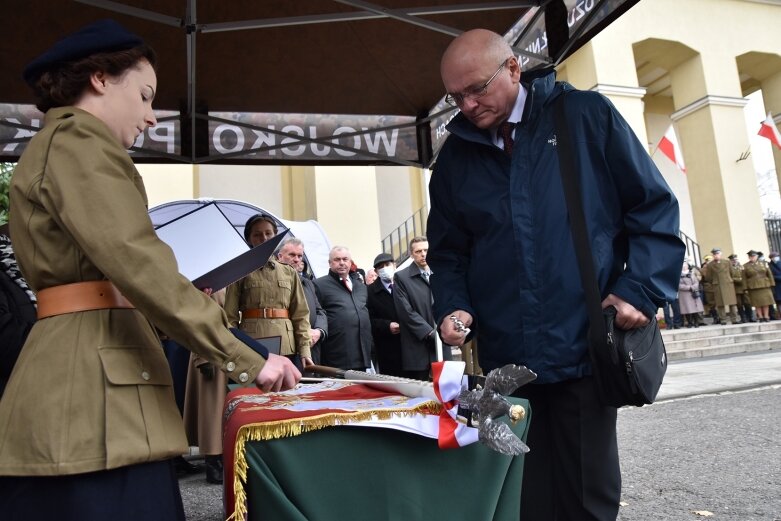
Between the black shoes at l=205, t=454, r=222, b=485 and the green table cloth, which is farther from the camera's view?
the black shoes at l=205, t=454, r=222, b=485

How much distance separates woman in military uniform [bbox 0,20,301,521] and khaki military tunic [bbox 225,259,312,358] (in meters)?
3.28

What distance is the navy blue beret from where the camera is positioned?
57.5 inches

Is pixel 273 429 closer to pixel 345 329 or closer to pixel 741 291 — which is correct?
pixel 345 329

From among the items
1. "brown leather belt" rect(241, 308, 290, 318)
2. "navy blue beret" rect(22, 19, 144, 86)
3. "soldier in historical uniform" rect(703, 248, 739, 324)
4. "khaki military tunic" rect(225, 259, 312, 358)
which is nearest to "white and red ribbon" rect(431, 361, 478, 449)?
"navy blue beret" rect(22, 19, 144, 86)

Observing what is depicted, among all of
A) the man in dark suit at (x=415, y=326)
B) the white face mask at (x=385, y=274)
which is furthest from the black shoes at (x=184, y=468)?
the white face mask at (x=385, y=274)

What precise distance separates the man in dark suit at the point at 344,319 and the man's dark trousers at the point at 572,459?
4.27 meters

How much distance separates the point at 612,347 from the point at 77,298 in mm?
1358

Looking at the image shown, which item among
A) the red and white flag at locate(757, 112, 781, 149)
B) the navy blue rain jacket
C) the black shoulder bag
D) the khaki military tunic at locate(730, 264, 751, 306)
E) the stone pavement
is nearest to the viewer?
the black shoulder bag

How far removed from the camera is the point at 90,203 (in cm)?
132

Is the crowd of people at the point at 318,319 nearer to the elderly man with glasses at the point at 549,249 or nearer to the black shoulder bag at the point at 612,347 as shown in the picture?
the elderly man with glasses at the point at 549,249

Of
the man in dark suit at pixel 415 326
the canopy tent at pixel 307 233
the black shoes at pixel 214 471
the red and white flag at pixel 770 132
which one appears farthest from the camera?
the red and white flag at pixel 770 132

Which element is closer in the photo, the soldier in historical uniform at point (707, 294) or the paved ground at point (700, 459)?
the paved ground at point (700, 459)

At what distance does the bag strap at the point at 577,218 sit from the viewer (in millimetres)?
1860

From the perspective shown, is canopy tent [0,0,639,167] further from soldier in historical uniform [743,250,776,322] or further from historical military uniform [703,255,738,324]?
soldier in historical uniform [743,250,776,322]
